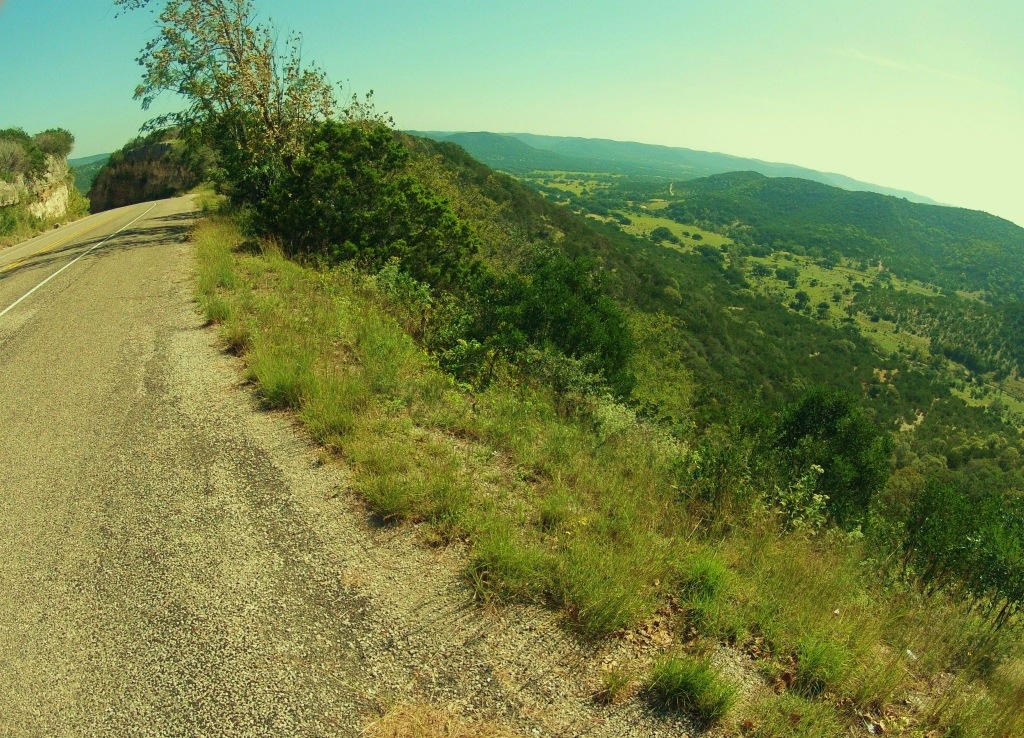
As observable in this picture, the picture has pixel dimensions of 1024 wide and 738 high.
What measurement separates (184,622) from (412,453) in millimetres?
2111

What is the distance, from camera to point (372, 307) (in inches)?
360

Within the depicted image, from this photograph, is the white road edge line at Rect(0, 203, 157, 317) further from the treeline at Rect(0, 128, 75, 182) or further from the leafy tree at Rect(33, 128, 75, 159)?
the leafy tree at Rect(33, 128, 75, 159)

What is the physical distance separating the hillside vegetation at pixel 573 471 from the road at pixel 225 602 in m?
0.30

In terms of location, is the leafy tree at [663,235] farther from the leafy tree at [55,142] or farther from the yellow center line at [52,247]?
the yellow center line at [52,247]

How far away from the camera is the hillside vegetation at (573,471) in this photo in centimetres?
320

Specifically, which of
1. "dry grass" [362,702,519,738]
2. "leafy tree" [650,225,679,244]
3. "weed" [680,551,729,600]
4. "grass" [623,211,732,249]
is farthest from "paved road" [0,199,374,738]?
"grass" [623,211,732,249]

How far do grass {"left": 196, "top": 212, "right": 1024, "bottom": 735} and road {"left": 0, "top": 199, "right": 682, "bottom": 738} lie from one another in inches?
9.9

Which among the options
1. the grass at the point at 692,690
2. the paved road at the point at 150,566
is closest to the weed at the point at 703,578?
the grass at the point at 692,690

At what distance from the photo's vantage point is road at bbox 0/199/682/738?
274cm

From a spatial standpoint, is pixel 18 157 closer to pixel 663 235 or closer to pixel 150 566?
pixel 150 566

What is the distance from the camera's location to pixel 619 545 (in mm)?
3951

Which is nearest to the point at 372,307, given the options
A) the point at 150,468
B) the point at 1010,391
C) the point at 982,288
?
the point at 150,468

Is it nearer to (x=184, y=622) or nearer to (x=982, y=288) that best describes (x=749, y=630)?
(x=184, y=622)

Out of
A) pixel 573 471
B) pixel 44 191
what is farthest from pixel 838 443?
pixel 44 191
